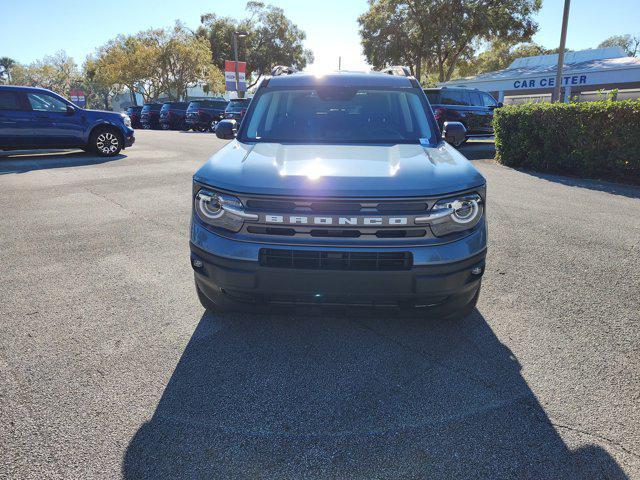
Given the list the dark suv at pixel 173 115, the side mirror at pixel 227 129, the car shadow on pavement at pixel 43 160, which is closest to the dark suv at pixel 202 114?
the dark suv at pixel 173 115

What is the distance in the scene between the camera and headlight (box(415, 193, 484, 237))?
2590 mm

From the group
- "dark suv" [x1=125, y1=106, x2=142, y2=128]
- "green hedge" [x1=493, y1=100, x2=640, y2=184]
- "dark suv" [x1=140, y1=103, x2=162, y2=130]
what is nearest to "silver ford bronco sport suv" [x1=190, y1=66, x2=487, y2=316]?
"green hedge" [x1=493, y1=100, x2=640, y2=184]

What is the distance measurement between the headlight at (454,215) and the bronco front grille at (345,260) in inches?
9.2

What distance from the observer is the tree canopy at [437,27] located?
29766 mm

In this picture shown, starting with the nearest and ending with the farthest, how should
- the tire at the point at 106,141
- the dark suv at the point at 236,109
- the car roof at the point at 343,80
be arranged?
the car roof at the point at 343,80, the tire at the point at 106,141, the dark suv at the point at 236,109

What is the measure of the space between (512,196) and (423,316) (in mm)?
5945

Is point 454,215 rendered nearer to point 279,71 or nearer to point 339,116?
point 339,116

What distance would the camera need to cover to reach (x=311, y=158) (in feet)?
9.76

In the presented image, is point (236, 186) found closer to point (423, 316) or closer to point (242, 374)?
point (242, 374)

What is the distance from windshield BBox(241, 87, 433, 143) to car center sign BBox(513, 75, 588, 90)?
28.9 metres

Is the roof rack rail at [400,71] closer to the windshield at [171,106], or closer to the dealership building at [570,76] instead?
the dealership building at [570,76]

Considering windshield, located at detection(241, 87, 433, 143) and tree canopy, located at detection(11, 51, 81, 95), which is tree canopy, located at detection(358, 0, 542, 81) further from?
tree canopy, located at detection(11, 51, 81, 95)

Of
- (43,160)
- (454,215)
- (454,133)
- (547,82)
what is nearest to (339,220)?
(454,215)

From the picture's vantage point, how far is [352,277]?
99.2 inches
